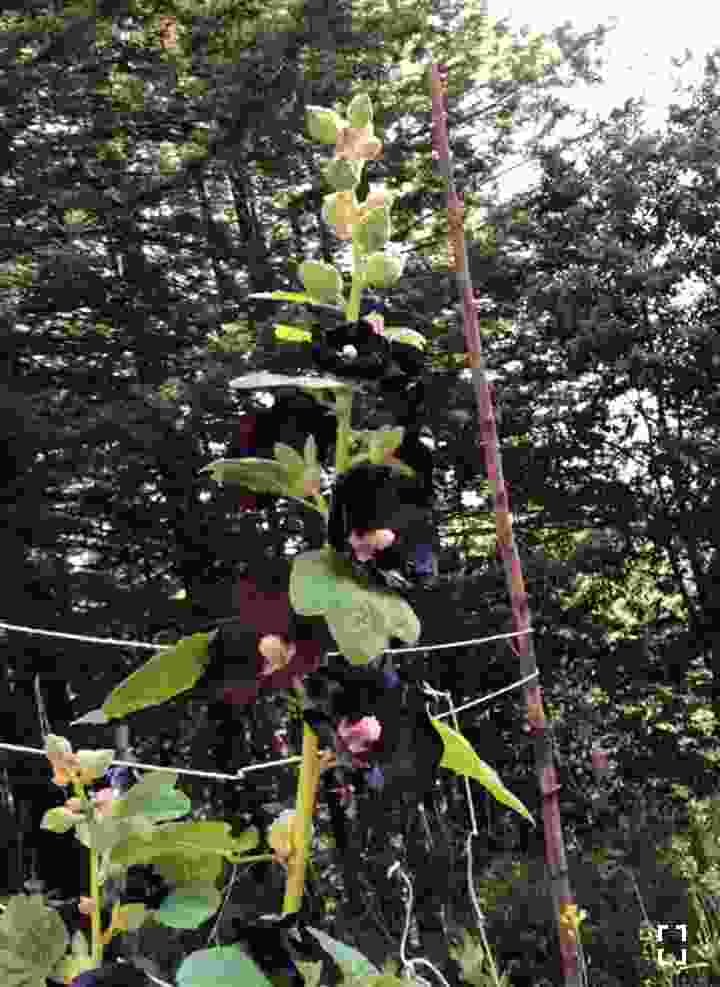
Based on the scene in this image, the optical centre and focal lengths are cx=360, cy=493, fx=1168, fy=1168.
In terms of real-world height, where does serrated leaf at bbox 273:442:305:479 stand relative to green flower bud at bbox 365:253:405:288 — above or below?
below

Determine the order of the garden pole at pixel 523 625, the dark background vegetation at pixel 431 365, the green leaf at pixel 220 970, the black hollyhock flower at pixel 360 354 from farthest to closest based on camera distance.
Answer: the dark background vegetation at pixel 431 365 < the garden pole at pixel 523 625 < the black hollyhock flower at pixel 360 354 < the green leaf at pixel 220 970

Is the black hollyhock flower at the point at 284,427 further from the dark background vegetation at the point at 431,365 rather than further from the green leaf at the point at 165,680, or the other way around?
the dark background vegetation at the point at 431,365

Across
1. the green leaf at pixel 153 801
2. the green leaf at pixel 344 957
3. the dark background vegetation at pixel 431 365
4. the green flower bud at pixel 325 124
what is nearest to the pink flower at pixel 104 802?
the green leaf at pixel 153 801

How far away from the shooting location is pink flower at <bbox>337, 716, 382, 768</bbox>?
52 centimetres

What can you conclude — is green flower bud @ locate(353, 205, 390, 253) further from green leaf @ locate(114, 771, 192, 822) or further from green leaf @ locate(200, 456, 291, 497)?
green leaf @ locate(114, 771, 192, 822)

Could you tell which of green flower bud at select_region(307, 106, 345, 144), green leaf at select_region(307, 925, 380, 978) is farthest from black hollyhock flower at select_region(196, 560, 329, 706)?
green flower bud at select_region(307, 106, 345, 144)

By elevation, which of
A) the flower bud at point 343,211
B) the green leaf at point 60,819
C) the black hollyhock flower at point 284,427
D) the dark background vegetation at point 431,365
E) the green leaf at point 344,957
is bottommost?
the green leaf at point 344,957

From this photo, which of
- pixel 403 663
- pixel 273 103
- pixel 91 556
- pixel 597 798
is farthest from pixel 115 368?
pixel 403 663

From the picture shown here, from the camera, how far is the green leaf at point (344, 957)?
20.0 inches

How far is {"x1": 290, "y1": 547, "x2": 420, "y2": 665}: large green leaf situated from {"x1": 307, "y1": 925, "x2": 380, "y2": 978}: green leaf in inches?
5.1

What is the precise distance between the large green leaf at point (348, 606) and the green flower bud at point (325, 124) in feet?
0.75

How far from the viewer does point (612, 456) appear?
9227 mm

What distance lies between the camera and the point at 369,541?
0.54m

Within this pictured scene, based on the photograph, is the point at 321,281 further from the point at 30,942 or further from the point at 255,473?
the point at 30,942
